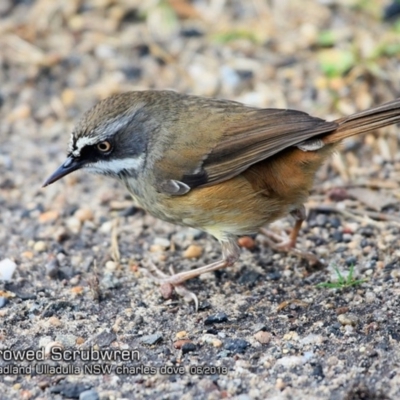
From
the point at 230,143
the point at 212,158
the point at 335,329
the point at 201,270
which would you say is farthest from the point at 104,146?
the point at 335,329

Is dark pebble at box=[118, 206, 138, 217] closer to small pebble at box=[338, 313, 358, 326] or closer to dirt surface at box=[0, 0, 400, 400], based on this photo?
dirt surface at box=[0, 0, 400, 400]

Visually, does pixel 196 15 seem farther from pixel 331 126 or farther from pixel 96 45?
pixel 331 126

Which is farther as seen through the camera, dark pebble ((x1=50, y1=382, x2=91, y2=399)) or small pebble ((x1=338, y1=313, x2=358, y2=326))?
small pebble ((x1=338, y1=313, x2=358, y2=326))

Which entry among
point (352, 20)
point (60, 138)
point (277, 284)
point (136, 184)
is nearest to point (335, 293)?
point (277, 284)

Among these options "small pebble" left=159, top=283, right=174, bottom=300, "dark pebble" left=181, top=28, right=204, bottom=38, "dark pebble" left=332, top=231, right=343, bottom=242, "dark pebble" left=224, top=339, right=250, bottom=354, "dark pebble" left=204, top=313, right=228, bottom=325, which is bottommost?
"dark pebble" left=224, top=339, right=250, bottom=354

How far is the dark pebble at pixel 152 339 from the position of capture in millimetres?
5031

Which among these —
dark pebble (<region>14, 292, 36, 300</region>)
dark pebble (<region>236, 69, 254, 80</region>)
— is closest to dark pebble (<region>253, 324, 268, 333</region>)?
dark pebble (<region>14, 292, 36, 300</region>)

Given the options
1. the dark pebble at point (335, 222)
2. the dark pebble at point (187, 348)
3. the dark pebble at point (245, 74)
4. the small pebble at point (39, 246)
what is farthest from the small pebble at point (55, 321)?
the dark pebble at point (245, 74)

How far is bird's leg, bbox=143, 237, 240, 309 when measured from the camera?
5636 millimetres

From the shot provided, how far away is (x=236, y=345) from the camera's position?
4.96m

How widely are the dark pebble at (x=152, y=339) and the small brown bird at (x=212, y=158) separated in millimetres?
599

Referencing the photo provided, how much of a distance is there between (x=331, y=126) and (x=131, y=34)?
4255 mm

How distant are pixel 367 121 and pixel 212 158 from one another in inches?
45.0

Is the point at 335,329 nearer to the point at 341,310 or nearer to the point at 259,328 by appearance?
the point at 341,310
